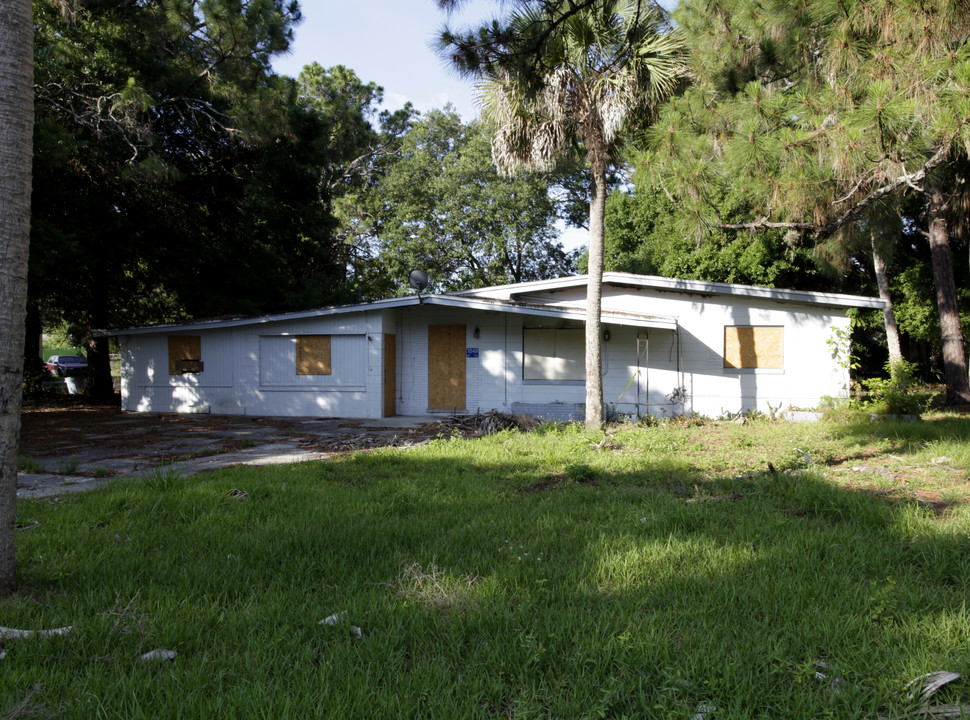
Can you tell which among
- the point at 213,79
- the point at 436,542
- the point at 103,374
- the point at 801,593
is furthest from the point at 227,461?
the point at 103,374

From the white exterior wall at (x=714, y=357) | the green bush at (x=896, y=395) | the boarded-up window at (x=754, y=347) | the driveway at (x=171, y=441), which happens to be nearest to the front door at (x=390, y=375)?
the driveway at (x=171, y=441)

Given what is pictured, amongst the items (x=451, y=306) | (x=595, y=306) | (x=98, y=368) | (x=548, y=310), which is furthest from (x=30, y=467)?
(x=98, y=368)

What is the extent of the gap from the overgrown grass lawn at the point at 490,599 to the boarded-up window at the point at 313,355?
8.89 m

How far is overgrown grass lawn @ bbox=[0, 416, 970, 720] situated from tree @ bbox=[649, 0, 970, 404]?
395cm

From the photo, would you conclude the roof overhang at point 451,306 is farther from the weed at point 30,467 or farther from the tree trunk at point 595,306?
the weed at point 30,467

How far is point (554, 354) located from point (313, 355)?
19.7 ft

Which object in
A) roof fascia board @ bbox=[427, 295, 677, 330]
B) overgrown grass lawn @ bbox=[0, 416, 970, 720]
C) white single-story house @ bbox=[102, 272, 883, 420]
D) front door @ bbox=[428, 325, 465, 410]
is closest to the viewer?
overgrown grass lawn @ bbox=[0, 416, 970, 720]

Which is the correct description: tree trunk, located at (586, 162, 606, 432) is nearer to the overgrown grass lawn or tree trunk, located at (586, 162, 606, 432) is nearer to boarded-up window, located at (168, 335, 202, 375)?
the overgrown grass lawn

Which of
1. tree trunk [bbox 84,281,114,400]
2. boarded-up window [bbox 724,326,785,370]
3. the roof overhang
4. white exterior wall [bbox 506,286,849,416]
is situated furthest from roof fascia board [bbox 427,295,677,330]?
tree trunk [bbox 84,281,114,400]

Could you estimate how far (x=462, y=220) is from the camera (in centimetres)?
2816

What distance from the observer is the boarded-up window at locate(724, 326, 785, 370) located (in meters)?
14.0

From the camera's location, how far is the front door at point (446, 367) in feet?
51.2

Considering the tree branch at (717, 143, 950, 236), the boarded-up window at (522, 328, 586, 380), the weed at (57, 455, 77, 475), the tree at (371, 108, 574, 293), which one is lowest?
the weed at (57, 455, 77, 475)

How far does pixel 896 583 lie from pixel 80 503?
659 cm
